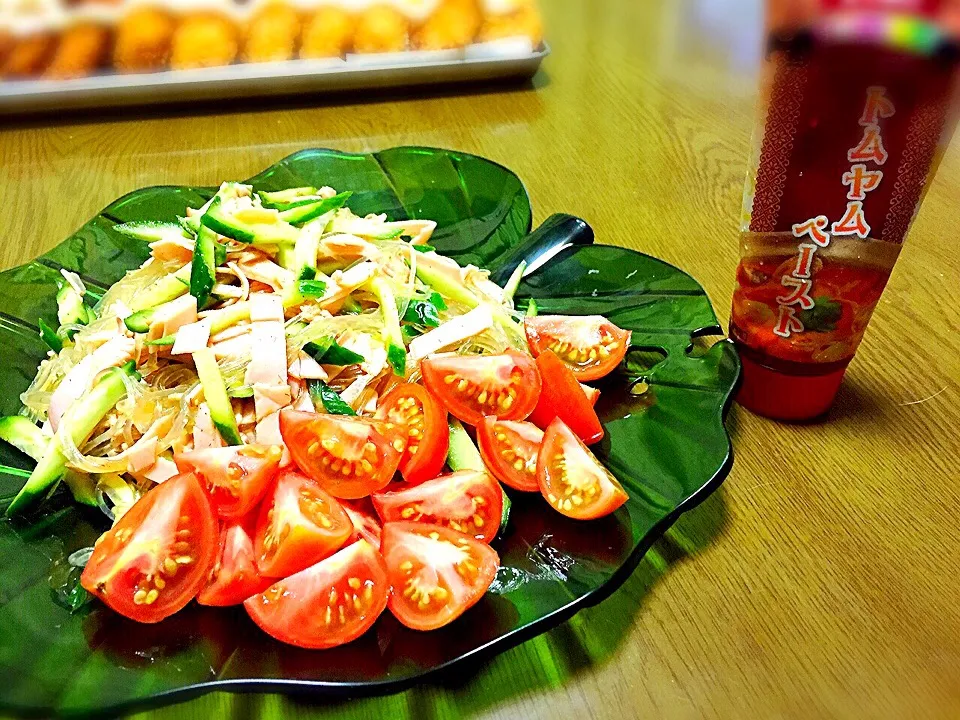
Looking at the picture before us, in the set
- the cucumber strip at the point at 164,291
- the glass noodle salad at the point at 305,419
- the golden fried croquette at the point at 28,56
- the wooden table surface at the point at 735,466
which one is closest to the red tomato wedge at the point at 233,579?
the glass noodle salad at the point at 305,419

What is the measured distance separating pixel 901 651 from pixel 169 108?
2064 mm

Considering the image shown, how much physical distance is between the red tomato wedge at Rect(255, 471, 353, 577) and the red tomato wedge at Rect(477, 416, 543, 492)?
0.19 meters

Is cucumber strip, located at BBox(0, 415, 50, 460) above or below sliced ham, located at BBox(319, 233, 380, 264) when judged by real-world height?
below

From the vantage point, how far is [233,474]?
904 mm

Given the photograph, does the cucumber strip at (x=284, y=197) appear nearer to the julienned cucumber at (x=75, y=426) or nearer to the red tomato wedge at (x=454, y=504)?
the julienned cucumber at (x=75, y=426)

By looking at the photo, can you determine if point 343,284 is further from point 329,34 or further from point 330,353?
point 329,34

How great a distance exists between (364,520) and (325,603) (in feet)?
0.51

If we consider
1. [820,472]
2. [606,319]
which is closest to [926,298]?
[820,472]

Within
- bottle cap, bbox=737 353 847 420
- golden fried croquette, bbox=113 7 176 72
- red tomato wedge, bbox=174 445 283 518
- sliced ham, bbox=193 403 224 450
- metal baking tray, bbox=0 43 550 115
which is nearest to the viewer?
red tomato wedge, bbox=174 445 283 518

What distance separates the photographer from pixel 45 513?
0.96 metres

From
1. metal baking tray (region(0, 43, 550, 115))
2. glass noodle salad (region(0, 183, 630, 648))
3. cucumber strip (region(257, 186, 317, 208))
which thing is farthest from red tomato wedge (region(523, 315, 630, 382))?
metal baking tray (region(0, 43, 550, 115))

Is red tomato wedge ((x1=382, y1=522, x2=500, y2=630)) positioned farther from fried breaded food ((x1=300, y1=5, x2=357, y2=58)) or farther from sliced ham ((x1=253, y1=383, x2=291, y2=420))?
fried breaded food ((x1=300, y1=5, x2=357, y2=58))

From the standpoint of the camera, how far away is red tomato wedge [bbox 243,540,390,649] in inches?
31.0

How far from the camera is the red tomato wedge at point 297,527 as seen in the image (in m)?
0.83
